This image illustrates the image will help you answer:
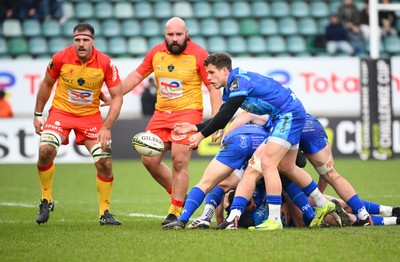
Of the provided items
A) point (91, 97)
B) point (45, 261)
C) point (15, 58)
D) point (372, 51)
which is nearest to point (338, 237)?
point (45, 261)

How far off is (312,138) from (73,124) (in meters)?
2.87

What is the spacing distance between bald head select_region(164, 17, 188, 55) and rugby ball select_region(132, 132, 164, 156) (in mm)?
1253

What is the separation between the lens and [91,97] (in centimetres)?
1092

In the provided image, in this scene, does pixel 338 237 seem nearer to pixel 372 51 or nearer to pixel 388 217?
pixel 388 217

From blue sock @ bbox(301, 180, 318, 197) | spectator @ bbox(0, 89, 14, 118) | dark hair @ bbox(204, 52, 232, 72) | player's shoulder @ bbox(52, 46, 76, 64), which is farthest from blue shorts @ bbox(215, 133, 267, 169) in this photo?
spectator @ bbox(0, 89, 14, 118)

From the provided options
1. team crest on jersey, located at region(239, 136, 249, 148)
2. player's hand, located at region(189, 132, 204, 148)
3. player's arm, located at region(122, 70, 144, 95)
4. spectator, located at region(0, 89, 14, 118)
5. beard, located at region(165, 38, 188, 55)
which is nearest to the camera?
player's hand, located at region(189, 132, 204, 148)

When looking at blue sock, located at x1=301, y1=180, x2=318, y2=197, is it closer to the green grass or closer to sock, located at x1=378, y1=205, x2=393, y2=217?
the green grass

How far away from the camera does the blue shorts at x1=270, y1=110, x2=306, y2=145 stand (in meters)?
9.44

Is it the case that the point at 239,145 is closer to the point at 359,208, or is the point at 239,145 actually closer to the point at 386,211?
the point at 359,208

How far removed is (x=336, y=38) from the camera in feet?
78.9

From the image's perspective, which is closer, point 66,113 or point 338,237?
point 338,237

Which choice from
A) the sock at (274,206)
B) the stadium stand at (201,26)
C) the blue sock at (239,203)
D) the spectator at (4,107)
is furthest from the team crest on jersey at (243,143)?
the stadium stand at (201,26)

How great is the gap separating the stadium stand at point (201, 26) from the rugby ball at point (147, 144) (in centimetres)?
1418

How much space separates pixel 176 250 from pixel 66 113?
3.35 metres
